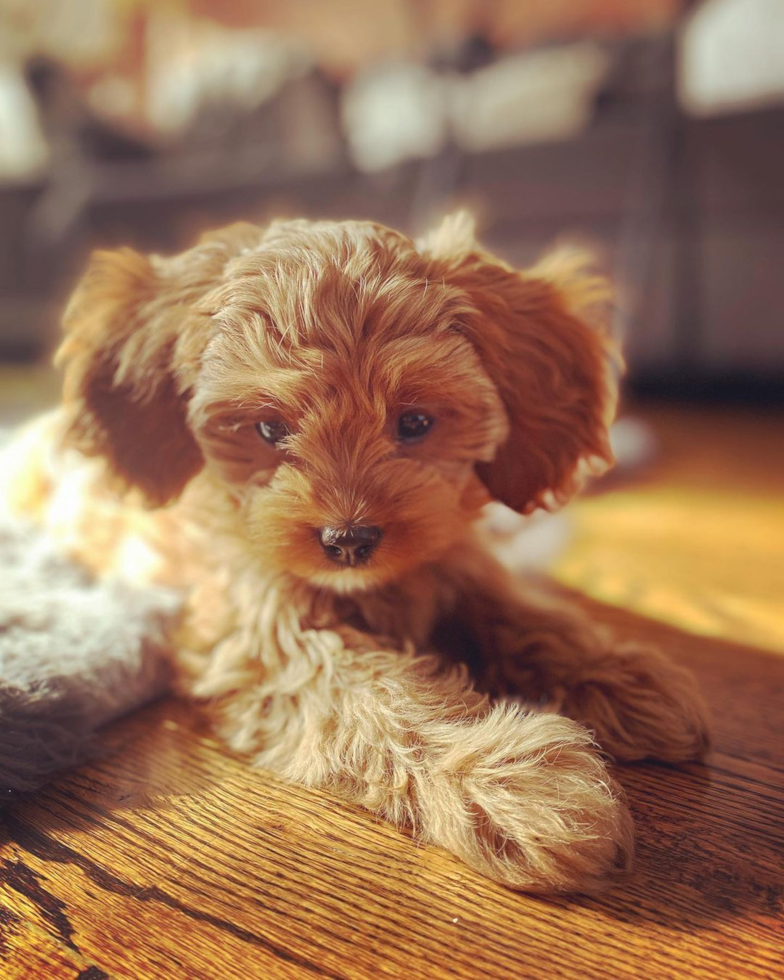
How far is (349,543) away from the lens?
0.99m

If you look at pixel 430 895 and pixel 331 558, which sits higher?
pixel 331 558

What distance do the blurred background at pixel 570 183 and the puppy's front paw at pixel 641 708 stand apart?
442 millimetres

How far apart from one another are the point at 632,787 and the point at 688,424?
2.68 m

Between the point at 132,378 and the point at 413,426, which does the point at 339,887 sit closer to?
the point at 413,426

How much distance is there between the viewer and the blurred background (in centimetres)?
223

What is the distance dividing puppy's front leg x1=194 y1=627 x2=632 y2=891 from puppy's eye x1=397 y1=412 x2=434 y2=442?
11.8 inches

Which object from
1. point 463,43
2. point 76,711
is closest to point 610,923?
point 76,711

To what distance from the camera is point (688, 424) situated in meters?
3.40

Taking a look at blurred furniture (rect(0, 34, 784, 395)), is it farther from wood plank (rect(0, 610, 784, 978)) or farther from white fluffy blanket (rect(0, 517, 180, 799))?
wood plank (rect(0, 610, 784, 978))

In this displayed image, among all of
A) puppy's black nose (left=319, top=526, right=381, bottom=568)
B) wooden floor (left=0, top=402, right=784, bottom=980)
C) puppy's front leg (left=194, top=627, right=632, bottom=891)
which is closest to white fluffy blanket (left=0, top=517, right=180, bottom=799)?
wooden floor (left=0, top=402, right=784, bottom=980)

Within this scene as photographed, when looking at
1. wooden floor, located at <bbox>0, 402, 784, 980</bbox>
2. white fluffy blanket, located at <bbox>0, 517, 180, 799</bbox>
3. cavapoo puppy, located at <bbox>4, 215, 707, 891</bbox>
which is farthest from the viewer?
white fluffy blanket, located at <bbox>0, 517, 180, 799</bbox>

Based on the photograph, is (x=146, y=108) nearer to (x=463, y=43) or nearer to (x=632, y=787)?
(x=463, y=43)

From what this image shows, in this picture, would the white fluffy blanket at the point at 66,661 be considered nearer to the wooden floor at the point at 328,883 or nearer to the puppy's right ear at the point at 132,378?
the wooden floor at the point at 328,883

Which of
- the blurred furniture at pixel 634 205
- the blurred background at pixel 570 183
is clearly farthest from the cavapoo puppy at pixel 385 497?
the blurred furniture at pixel 634 205
